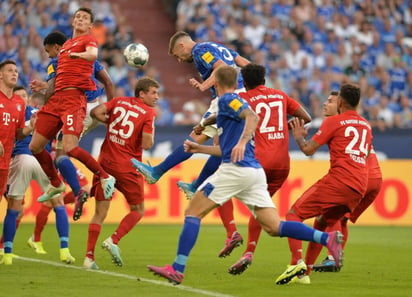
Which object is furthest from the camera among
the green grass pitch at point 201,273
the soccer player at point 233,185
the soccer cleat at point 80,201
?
the soccer cleat at point 80,201

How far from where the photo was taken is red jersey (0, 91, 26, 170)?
36.3 feet

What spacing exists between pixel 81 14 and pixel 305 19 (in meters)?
13.8

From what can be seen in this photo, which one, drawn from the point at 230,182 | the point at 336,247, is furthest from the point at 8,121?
the point at 336,247

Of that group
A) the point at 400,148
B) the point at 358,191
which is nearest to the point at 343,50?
the point at 400,148

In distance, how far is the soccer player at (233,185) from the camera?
873cm

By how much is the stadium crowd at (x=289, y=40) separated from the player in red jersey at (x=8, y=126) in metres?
9.54

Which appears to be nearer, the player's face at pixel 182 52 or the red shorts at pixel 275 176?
the red shorts at pixel 275 176

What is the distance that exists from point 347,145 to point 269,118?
939mm

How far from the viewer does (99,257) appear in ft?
41.3

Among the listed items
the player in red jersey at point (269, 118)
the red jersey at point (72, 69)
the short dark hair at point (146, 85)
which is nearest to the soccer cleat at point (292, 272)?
the player in red jersey at point (269, 118)

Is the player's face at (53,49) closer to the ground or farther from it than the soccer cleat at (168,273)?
farther from it

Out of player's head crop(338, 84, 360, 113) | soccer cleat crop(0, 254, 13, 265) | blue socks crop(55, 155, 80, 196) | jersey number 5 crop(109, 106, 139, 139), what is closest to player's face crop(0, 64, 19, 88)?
blue socks crop(55, 155, 80, 196)

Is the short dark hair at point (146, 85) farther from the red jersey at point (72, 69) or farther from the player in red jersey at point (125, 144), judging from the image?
the red jersey at point (72, 69)

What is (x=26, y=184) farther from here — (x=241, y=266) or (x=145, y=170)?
(x=241, y=266)
